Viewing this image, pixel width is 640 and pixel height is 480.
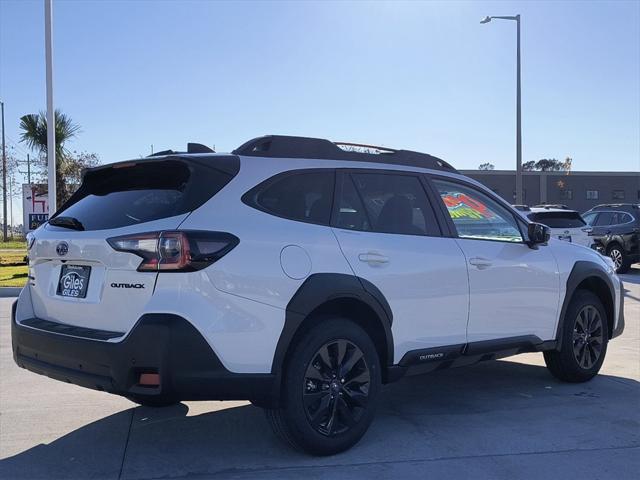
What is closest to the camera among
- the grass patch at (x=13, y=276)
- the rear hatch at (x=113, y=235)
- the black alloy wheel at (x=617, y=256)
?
the rear hatch at (x=113, y=235)

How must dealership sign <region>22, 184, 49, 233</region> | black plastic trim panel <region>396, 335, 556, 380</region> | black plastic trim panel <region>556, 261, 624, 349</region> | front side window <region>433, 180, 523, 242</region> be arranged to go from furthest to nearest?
dealership sign <region>22, 184, 49, 233</region>, black plastic trim panel <region>556, 261, 624, 349</region>, front side window <region>433, 180, 523, 242</region>, black plastic trim panel <region>396, 335, 556, 380</region>

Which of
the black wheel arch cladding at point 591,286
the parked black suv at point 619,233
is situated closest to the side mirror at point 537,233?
the black wheel arch cladding at point 591,286

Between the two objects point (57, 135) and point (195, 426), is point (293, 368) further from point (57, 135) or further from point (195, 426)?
point (57, 135)

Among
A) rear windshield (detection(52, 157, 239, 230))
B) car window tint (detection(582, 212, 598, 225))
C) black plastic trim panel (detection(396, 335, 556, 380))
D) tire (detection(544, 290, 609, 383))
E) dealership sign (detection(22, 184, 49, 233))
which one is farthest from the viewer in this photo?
car window tint (detection(582, 212, 598, 225))

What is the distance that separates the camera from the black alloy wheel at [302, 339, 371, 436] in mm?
3959

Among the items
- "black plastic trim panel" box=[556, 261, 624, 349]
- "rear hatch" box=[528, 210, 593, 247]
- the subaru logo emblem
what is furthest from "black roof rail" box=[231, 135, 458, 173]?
"rear hatch" box=[528, 210, 593, 247]

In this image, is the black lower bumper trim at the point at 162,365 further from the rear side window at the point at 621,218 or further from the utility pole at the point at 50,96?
the rear side window at the point at 621,218

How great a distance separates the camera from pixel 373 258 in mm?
4203

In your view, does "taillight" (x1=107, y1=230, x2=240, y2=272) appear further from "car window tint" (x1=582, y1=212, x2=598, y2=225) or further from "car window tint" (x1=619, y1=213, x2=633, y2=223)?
"car window tint" (x1=582, y1=212, x2=598, y2=225)

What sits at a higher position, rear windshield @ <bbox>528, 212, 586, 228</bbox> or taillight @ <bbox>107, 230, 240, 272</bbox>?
rear windshield @ <bbox>528, 212, 586, 228</bbox>

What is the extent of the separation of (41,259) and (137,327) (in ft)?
3.66

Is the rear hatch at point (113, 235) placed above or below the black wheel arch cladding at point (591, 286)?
above

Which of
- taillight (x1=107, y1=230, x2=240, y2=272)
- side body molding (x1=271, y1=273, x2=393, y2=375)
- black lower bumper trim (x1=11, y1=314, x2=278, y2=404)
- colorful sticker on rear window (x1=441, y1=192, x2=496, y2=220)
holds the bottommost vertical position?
black lower bumper trim (x1=11, y1=314, x2=278, y2=404)

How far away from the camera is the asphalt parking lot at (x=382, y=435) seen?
12.9ft
